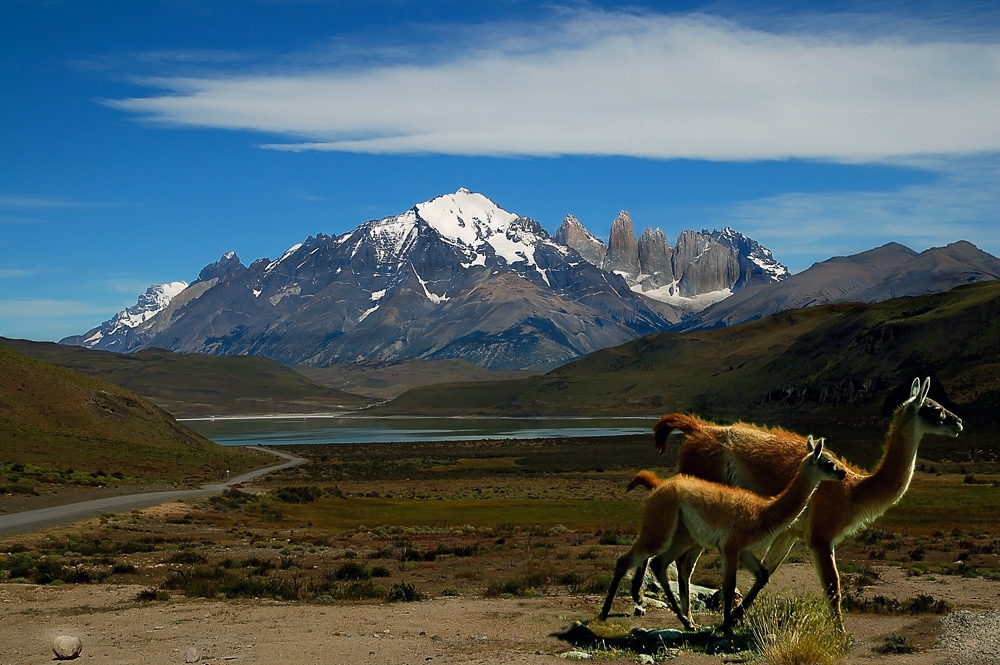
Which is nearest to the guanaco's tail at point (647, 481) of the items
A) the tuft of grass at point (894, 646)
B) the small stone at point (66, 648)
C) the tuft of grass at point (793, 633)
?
the tuft of grass at point (793, 633)

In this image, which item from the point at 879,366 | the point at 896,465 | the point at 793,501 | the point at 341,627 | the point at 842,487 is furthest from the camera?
the point at 879,366

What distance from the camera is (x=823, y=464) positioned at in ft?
36.8

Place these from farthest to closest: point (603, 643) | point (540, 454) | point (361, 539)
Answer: point (540, 454) < point (361, 539) < point (603, 643)

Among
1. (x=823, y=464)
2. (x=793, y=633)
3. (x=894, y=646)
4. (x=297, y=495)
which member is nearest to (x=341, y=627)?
(x=793, y=633)

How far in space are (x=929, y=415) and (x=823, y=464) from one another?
1730 millimetres

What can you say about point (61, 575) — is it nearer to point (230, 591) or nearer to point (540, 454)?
point (230, 591)

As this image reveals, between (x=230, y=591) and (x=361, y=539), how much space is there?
1333 cm

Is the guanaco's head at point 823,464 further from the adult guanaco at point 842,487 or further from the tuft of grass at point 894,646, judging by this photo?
the tuft of grass at point 894,646

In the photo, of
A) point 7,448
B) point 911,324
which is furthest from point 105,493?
point 911,324

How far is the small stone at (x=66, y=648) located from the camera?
12.1m

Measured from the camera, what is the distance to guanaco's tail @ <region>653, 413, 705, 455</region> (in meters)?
14.0

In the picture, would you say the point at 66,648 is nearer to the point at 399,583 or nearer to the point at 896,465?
the point at 399,583

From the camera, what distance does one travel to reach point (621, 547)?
2683cm

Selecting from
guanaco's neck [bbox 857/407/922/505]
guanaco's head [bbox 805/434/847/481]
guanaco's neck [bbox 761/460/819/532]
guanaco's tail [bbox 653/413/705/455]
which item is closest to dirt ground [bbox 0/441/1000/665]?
guanaco's neck [bbox 761/460/819/532]
